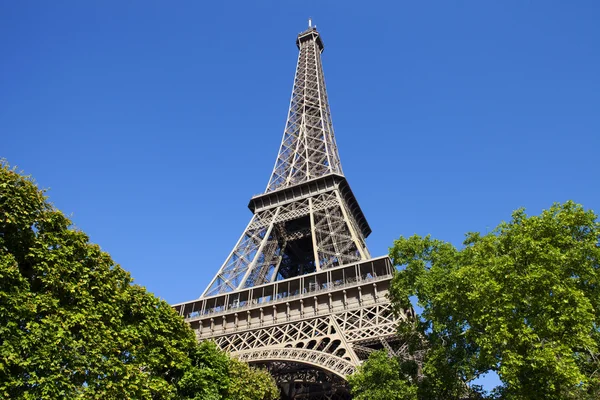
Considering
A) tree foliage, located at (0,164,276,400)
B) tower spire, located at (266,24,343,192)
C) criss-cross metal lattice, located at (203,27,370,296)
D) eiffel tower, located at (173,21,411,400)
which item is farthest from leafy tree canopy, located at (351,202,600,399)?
tower spire, located at (266,24,343,192)

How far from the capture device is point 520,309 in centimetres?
1312

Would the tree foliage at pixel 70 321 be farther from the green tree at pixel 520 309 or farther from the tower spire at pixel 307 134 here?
the tower spire at pixel 307 134

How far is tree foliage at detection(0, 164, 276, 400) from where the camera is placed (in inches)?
411

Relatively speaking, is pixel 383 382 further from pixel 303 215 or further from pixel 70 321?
pixel 303 215

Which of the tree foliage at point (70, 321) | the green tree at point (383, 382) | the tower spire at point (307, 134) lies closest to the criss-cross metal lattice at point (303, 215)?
the tower spire at point (307, 134)

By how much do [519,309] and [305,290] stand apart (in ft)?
50.3

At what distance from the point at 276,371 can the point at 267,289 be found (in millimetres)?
4924

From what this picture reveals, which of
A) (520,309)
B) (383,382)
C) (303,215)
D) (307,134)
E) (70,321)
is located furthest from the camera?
(307,134)

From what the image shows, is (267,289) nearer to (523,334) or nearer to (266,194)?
(266,194)

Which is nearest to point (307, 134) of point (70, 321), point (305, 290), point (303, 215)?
point (303, 215)

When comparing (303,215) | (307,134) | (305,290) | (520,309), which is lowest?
(520,309)

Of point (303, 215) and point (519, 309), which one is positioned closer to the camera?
point (519, 309)

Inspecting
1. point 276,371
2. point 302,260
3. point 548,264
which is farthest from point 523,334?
point 302,260

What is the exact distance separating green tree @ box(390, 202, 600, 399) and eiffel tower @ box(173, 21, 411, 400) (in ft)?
20.3
